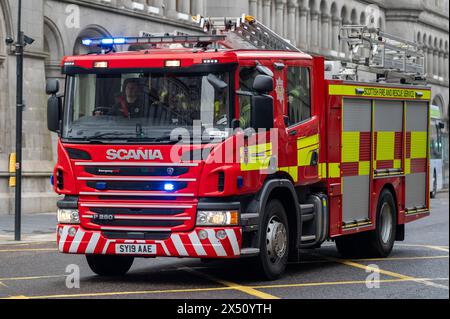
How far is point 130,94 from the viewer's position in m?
13.3

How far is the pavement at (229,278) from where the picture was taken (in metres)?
12.6

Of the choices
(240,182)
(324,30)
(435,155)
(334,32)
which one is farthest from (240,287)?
(334,32)

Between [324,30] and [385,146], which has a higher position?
[324,30]

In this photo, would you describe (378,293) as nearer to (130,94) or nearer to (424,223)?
(130,94)

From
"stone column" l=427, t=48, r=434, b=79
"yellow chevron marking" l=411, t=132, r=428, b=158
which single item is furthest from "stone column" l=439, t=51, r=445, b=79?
"yellow chevron marking" l=411, t=132, r=428, b=158

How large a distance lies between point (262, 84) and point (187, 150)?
1.09 m

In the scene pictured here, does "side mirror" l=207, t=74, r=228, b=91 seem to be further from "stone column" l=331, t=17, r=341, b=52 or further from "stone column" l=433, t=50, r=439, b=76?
"stone column" l=433, t=50, r=439, b=76

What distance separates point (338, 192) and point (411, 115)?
3.12 m

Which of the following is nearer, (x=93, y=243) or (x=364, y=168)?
(x=93, y=243)

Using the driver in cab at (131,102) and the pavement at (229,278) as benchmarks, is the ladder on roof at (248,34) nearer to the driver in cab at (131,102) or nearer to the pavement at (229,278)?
the driver in cab at (131,102)

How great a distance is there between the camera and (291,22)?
169ft

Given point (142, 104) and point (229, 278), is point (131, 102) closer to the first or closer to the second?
point (142, 104)

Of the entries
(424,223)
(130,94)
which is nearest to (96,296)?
(130,94)

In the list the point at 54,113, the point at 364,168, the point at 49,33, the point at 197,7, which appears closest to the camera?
the point at 54,113
